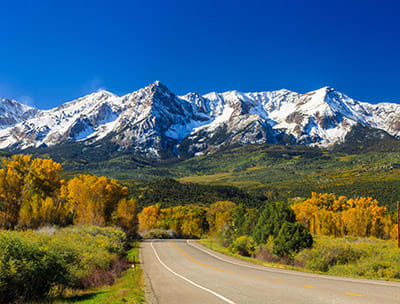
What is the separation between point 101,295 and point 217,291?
5438 mm

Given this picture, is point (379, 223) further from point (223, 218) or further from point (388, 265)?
point (388, 265)

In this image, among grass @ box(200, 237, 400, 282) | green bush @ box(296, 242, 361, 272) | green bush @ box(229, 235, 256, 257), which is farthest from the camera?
green bush @ box(229, 235, 256, 257)

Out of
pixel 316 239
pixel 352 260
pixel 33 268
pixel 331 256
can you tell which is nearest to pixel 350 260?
pixel 352 260

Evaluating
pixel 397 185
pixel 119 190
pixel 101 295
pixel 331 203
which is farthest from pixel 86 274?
pixel 397 185

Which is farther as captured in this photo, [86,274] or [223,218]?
[223,218]

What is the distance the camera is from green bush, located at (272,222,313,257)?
3061cm

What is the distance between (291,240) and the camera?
30.9 m

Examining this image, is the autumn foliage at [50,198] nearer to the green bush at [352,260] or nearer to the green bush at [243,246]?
the green bush at [243,246]

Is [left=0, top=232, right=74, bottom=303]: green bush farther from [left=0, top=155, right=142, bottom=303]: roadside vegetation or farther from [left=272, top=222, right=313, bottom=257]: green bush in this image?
[left=272, top=222, right=313, bottom=257]: green bush

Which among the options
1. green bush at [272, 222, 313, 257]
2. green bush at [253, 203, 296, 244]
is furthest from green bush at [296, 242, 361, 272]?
green bush at [253, 203, 296, 244]

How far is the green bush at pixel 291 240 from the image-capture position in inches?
1205

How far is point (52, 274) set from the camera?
13.4 metres

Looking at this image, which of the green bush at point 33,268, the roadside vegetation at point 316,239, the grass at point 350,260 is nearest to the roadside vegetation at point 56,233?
the green bush at point 33,268

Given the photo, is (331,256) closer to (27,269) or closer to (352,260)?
(352,260)
